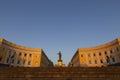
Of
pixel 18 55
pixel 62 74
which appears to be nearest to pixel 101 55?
pixel 18 55

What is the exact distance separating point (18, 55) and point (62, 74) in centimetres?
3650

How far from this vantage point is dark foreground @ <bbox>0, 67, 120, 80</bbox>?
11.6m

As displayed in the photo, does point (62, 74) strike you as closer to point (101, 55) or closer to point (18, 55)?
point (18, 55)

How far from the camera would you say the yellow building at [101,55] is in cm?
4034

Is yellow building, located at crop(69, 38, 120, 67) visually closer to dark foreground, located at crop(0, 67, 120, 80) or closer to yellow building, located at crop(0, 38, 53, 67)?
yellow building, located at crop(0, 38, 53, 67)

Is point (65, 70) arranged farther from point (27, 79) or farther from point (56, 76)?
point (27, 79)

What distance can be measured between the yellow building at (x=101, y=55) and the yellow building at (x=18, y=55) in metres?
17.2

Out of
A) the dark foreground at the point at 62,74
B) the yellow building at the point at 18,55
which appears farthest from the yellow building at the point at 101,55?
the dark foreground at the point at 62,74

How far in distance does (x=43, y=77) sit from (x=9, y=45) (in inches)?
1334

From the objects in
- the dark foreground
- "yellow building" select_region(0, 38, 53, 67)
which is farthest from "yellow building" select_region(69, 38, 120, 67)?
the dark foreground

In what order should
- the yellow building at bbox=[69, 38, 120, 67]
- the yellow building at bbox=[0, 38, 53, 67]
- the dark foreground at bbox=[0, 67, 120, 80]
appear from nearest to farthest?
1. the dark foreground at bbox=[0, 67, 120, 80]
2. the yellow building at bbox=[0, 38, 53, 67]
3. the yellow building at bbox=[69, 38, 120, 67]

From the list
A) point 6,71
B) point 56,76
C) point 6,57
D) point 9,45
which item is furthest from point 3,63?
point 56,76

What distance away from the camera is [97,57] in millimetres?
46500

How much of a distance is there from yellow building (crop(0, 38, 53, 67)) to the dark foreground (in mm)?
28250
